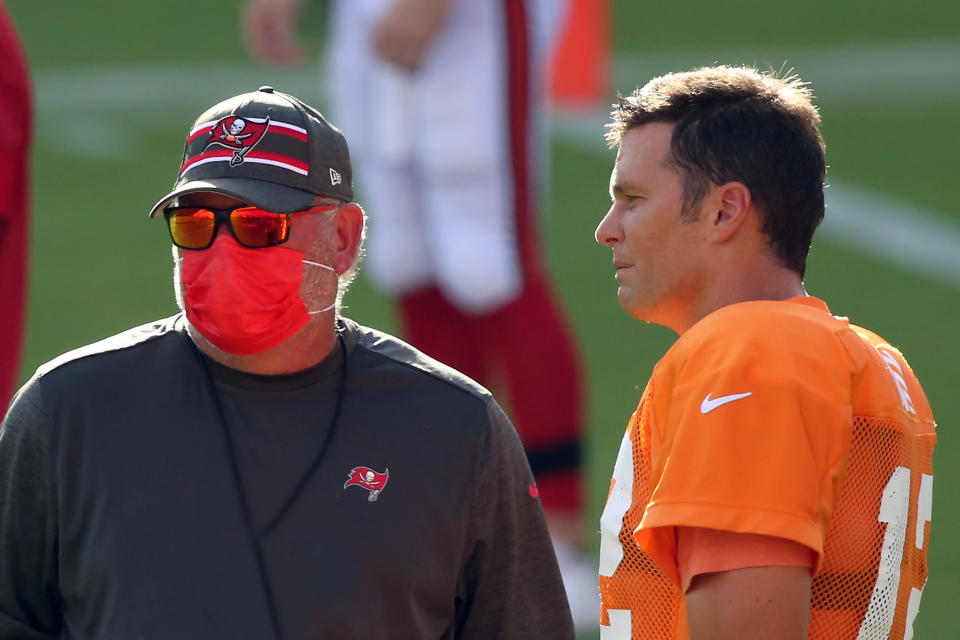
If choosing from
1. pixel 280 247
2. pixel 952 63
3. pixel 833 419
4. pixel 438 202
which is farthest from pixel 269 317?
pixel 952 63

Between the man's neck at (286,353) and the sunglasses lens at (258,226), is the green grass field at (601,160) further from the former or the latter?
the sunglasses lens at (258,226)

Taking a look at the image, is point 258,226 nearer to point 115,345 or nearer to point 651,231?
point 115,345

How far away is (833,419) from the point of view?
89.7 inches

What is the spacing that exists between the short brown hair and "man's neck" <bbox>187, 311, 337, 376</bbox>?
2.14 ft

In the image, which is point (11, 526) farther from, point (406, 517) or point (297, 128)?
point (297, 128)

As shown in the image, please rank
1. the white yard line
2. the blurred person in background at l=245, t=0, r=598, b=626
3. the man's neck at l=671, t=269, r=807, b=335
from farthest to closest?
1. the white yard line
2. the blurred person in background at l=245, t=0, r=598, b=626
3. the man's neck at l=671, t=269, r=807, b=335

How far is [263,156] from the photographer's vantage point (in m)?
2.75

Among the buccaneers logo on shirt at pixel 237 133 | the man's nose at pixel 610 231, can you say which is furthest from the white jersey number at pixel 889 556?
the buccaneers logo on shirt at pixel 237 133

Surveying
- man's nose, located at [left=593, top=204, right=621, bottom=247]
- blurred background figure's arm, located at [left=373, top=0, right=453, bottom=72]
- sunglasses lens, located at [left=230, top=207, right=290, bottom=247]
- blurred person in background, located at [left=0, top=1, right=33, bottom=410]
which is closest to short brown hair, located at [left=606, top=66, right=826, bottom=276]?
man's nose, located at [left=593, top=204, right=621, bottom=247]

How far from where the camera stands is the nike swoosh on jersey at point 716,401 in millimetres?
2262

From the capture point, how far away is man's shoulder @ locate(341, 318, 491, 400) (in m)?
2.76

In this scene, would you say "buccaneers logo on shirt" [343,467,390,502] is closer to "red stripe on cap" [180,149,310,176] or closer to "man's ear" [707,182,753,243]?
"red stripe on cap" [180,149,310,176]

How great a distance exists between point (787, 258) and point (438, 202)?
278 centimetres

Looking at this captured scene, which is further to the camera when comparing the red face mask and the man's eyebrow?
the red face mask
